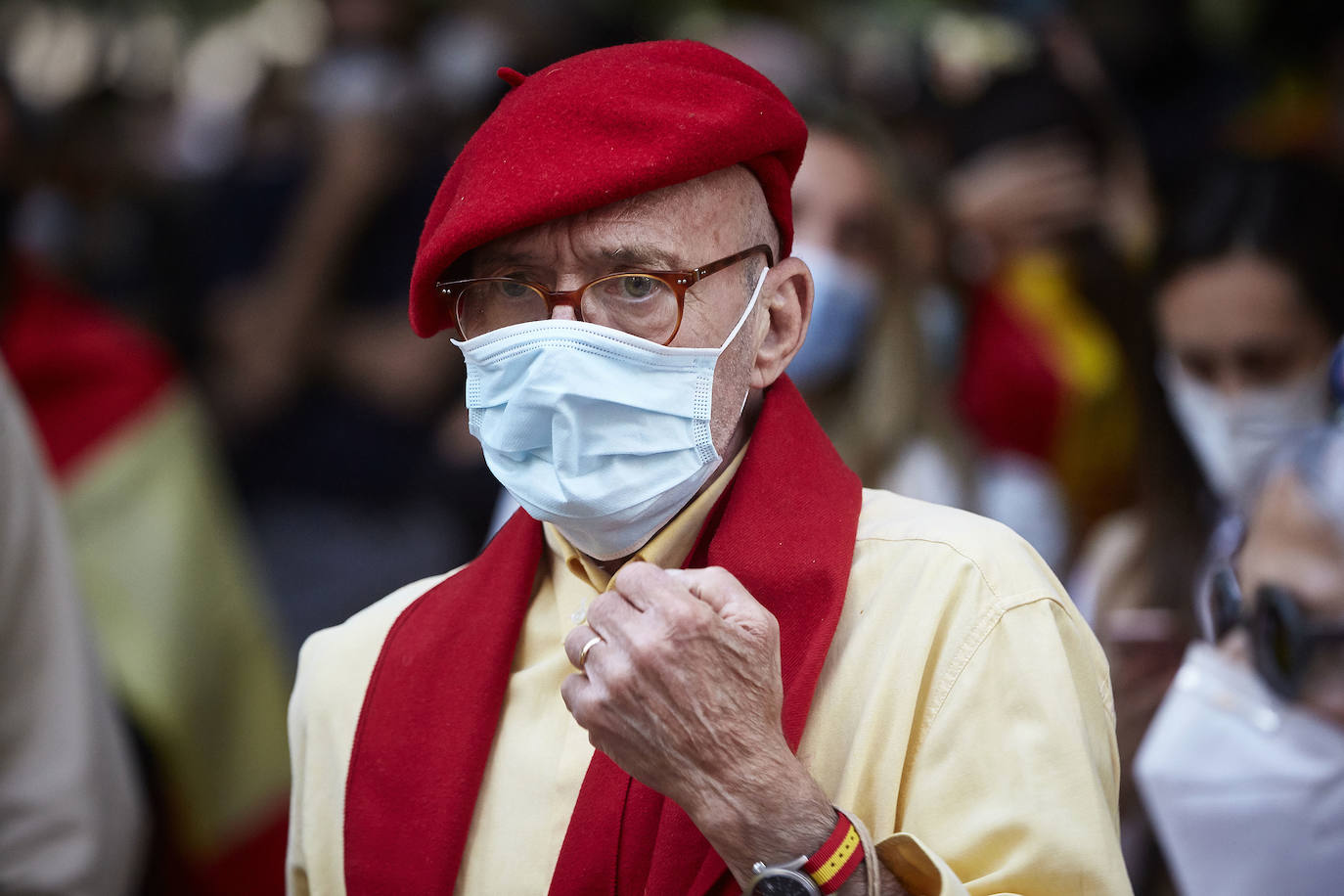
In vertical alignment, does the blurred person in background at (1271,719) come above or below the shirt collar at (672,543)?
below

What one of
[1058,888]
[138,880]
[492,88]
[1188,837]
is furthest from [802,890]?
[492,88]

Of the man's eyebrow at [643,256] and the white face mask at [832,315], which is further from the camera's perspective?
the white face mask at [832,315]

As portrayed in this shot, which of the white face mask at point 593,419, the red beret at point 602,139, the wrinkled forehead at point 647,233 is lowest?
the white face mask at point 593,419

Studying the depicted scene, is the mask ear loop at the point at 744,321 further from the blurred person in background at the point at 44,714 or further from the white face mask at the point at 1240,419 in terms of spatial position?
Answer: the blurred person in background at the point at 44,714

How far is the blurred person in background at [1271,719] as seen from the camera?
95.6 inches

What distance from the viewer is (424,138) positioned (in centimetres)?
530

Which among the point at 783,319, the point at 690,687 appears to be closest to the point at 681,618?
the point at 690,687

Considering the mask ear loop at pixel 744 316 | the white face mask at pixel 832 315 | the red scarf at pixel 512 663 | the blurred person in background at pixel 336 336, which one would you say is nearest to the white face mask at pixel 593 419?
the mask ear loop at pixel 744 316

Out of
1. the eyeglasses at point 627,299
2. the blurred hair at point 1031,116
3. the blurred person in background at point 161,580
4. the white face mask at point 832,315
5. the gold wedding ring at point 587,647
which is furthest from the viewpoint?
the blurred hair at point 1031,116

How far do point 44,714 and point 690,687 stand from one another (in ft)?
6.50

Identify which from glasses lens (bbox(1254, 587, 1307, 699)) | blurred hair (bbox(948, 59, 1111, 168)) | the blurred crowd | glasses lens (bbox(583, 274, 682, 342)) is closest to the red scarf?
glasses lens (bbox(583, 274, 682, 342))

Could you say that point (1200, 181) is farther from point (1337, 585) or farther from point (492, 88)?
point (492, 88)

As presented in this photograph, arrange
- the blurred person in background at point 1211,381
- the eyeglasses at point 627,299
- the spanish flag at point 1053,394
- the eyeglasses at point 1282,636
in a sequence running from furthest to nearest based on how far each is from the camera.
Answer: the spanish flag at point 1053,394 < the blurred person in background at point 1211,381 < the eyeglasses at point 1282,636 < the eyeglasses at point 627,299

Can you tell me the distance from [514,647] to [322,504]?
3.50m
